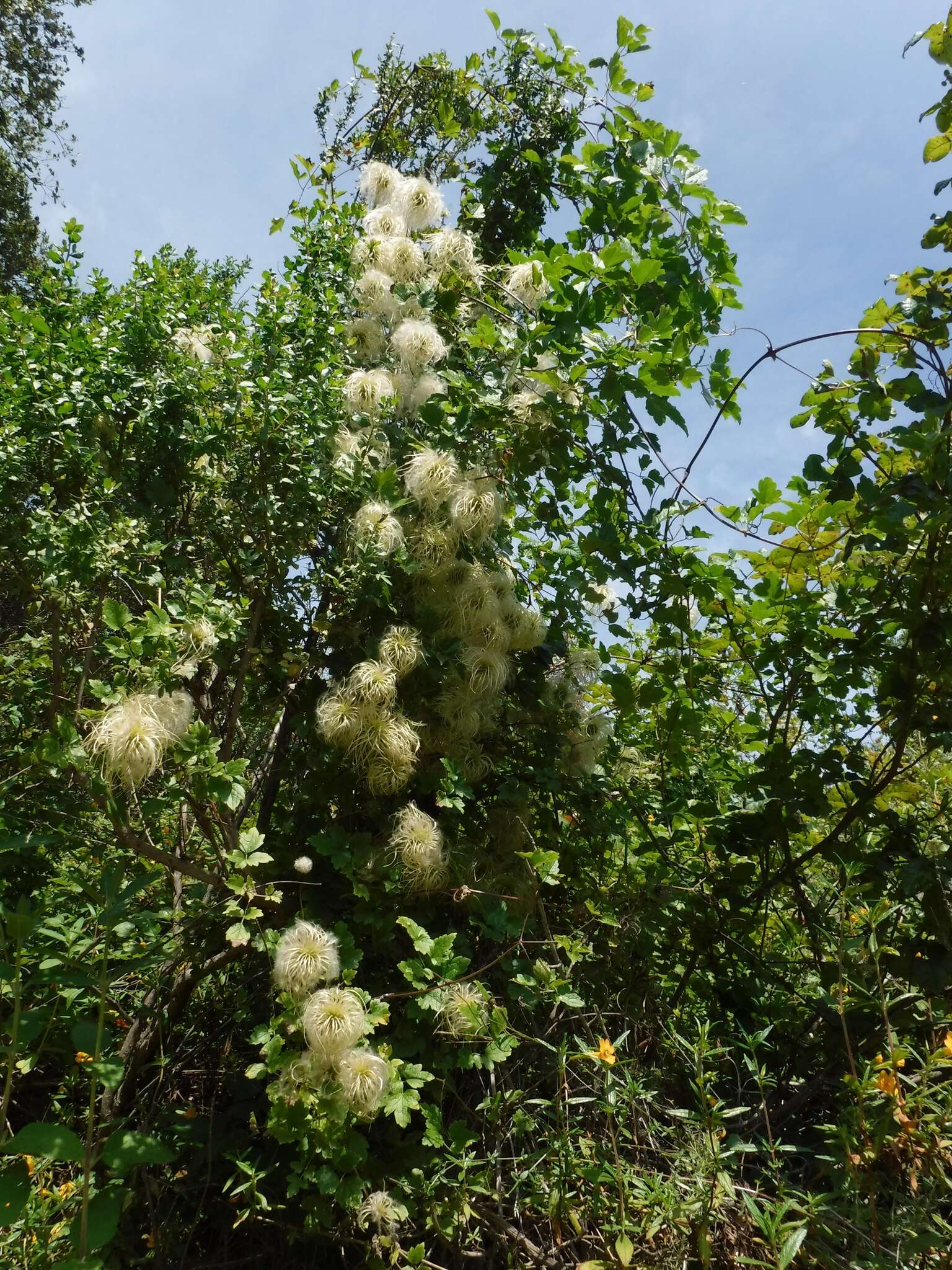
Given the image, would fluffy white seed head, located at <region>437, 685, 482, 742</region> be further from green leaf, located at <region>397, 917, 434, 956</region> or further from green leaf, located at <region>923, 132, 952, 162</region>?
green leaf, located at <region>923, 132, 952, 162</region>

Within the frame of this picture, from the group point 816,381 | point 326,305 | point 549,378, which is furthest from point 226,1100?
point 816,381

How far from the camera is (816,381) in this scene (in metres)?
2.28

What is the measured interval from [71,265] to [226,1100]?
7.57 feet

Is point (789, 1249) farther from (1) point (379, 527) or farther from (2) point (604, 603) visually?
(2) point (604, 603)

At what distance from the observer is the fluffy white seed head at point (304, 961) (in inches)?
72.1

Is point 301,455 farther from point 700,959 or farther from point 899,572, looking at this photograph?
point 700,959

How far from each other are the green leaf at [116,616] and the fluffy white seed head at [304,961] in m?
0.75

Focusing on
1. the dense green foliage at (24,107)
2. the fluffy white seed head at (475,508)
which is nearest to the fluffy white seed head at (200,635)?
the fluffy white seed head at (475,508)

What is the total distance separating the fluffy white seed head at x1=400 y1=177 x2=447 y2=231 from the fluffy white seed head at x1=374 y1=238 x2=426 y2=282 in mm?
166

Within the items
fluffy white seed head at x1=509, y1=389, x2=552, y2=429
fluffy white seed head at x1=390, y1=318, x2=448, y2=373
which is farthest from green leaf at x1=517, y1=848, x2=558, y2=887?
fluffy white seed head at x1=390, y1=318, x2=448, y2=373

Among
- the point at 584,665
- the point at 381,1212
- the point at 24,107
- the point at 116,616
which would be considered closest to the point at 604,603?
the point at 584,665

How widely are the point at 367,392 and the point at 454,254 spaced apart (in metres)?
0.63

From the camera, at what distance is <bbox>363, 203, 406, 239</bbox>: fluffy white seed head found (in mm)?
2949

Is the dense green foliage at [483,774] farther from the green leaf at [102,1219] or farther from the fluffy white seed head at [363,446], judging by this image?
the green leaf at [102,1219]
